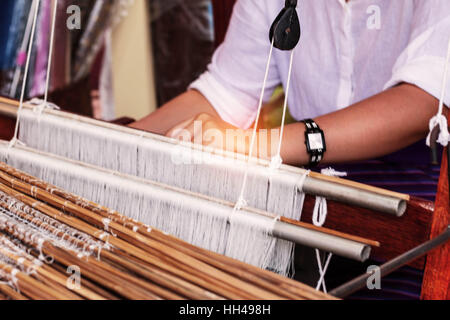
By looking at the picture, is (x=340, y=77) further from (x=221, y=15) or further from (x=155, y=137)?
(x=221, y=15)

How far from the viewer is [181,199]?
0.77m

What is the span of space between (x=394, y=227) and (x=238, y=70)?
93 cm

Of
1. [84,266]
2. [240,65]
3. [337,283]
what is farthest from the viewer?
[240,65]

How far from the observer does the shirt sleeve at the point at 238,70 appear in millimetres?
1498

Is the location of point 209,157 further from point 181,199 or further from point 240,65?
point 240,65

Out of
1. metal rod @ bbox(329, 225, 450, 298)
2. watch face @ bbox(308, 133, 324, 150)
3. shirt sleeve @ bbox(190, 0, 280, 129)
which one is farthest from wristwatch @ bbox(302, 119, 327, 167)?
shirt sleeve @ bbox(190, 0, 280, 129)

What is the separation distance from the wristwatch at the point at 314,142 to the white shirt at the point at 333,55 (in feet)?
0.64

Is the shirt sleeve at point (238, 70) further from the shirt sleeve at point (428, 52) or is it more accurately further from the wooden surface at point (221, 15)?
the wooden surface at point (221, 15)

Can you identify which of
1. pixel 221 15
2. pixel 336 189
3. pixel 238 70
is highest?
pixel 221 15

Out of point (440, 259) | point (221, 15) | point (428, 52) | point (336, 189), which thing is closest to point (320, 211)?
point (336, 189)

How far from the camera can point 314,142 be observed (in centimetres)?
95

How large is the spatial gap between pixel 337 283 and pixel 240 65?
0.79 metres

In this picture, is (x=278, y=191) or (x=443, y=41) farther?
(x=443, y=41)

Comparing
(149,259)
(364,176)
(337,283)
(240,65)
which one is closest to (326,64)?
(240,65)
